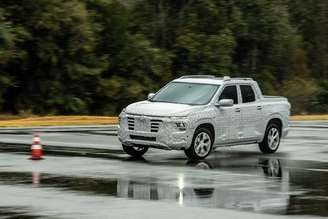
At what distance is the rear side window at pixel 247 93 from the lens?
2014 centimetres

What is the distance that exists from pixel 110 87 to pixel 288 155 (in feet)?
83.4

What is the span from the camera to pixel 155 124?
58.5ft

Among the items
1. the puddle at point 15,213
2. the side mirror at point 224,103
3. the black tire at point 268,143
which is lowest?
the puddle at point 15,213

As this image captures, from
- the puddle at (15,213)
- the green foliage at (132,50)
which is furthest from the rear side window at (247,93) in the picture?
the green foliage at (132,50)

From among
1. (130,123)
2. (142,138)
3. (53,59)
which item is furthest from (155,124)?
(53,59)

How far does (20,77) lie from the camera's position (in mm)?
42500

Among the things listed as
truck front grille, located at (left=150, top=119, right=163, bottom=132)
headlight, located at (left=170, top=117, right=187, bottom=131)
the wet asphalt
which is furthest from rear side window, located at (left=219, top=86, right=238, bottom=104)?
truck front grille, located at (left=150, top=119, right=163, bottom=132)

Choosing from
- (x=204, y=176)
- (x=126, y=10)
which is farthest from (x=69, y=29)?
(x=204, y=176)

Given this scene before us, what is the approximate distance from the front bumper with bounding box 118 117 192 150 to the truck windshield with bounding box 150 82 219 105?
1140 millimetres

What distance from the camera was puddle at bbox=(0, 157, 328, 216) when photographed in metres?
11.9

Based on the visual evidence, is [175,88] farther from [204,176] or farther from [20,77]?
[20,77]

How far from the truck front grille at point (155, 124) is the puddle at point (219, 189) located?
2.20m

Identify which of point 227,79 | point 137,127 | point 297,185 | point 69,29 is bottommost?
point 297,185

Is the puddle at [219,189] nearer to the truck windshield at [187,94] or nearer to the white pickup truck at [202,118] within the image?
the white pickup truck at [202,118]
